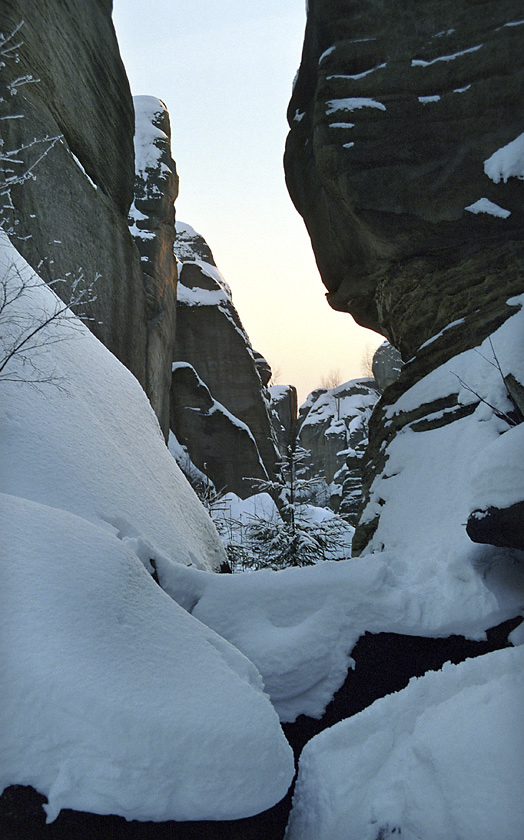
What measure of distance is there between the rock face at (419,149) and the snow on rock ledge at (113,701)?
8.40m

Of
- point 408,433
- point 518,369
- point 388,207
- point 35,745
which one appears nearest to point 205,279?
point 388,207

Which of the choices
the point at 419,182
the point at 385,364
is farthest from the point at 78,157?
the point at 385,364

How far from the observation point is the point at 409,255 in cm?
1166

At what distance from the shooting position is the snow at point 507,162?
1009cm

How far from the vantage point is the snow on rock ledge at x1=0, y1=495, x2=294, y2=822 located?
199 cm

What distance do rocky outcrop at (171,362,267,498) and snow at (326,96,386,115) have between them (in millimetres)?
16960

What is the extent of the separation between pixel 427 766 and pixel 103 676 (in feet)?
5.36

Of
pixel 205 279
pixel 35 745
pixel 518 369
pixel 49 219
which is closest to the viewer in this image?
pixel 35 745

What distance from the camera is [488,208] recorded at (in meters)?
10.6

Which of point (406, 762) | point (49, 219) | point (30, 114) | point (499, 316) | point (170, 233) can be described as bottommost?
point (406, 762)

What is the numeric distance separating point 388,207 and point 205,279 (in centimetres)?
1991

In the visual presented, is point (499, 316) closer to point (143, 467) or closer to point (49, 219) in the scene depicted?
point (143, 467)

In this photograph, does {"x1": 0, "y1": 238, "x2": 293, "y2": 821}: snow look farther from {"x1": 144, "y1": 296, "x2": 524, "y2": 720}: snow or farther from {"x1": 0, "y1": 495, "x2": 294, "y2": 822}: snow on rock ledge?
{"x1": 144, "y1": 296, "x2": 524, "y2": 720}: snow

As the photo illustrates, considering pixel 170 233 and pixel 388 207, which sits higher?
pixel 170 233
